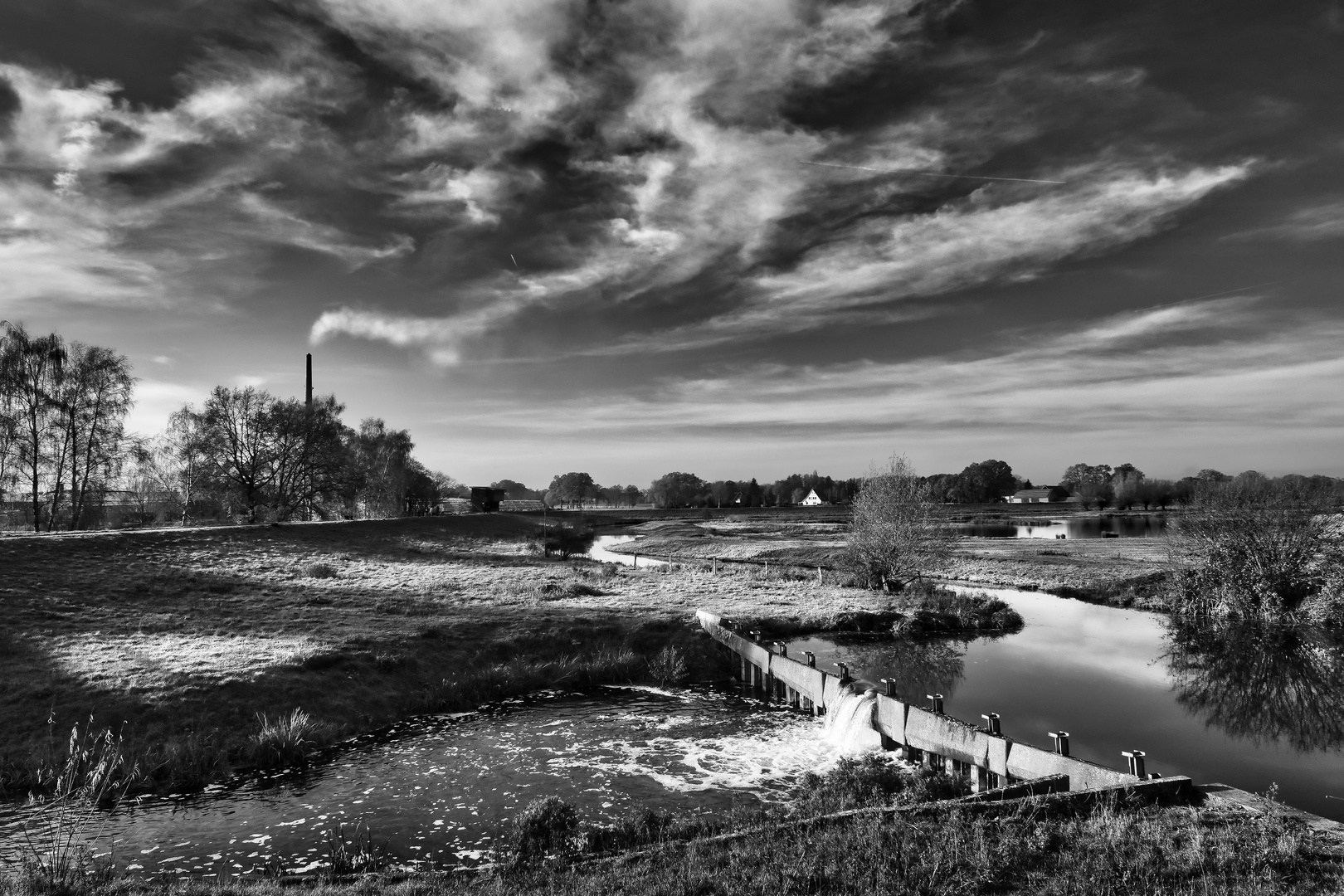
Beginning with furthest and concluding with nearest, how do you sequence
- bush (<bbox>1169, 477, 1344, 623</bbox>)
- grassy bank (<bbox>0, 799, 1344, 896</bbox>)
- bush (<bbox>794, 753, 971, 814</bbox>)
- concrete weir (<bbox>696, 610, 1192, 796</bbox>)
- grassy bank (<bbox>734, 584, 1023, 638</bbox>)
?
1. grassy bank (<bbox>734, 584, 1023, 638</bbox>)
2. bush (<bbox>1169, 477, 1344, 623</bbox>)
3. bush (<bbox>794, 753, 971, 814</bbox>)
4. concrete weir (<bbox>696, 610, 1192, 796</bbox>)
5. grassy bank (<bbox>0, 799, 1344, 896</bbox>)

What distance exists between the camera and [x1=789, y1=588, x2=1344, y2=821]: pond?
55.6 feet

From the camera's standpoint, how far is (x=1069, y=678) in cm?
2434

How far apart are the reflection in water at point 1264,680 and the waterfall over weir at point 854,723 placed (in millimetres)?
10798

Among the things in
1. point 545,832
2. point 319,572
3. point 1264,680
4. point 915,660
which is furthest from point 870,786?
point 319,572

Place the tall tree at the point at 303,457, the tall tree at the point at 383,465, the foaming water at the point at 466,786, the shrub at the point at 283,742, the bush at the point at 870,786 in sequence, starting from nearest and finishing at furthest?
the foaming water at the point at 466,786
the bush at the point at 870,786
the shrub at the point at 283,742
the tall tree at the point at 303,457
the tall tree at the point at 383,465

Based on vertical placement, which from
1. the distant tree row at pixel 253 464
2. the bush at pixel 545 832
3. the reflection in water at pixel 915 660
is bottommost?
the reflection in water at pixel 915 660

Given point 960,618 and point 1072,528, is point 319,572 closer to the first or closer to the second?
point 960,618

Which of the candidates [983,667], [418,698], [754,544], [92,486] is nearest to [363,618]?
[418,698]

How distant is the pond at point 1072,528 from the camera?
81.6 m

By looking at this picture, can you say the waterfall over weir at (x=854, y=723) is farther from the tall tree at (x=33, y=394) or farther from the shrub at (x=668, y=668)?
the tall tree at (x=33, y=394)

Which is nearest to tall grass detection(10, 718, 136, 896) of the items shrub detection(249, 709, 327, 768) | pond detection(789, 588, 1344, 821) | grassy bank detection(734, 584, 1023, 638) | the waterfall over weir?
shrub detection(249, 709, 327, 768)

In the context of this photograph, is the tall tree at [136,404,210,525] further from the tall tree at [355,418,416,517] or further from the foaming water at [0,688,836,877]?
the foaming water at [0,688,836,877]

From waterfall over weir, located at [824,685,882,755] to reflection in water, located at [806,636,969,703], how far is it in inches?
159

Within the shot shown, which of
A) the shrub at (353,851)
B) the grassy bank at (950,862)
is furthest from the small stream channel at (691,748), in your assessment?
the grassy bank at (950,862)
